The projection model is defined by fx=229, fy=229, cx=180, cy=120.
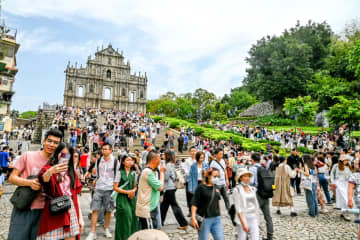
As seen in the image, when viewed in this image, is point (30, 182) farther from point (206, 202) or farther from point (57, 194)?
point (206, 202)

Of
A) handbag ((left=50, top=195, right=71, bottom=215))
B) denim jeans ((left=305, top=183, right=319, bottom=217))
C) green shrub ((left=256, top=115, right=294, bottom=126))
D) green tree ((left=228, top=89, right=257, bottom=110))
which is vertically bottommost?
denim jeans ((left=305, top=183, right=319, bottom=217))

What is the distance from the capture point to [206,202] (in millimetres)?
3355

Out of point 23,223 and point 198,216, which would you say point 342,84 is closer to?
point 198,216

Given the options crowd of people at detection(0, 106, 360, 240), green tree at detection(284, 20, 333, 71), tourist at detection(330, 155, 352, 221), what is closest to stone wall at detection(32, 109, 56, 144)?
crowd of people at detection(0, 106, 360, 240)

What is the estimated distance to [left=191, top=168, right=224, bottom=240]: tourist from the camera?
10.8 ft

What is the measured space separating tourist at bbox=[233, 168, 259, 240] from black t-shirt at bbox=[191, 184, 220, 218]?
36cm

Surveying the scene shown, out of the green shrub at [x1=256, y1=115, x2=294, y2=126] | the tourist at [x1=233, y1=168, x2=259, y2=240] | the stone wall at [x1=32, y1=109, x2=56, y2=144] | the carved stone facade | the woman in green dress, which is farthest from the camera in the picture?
the carved stone facade

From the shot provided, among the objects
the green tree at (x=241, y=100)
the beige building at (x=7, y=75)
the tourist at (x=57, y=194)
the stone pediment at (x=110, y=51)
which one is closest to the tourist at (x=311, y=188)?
the tourist at (x=57, y=194)

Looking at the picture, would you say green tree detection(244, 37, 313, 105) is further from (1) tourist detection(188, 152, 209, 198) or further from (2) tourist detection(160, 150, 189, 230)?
(2) tourist detection(160, 150, 189, 230)

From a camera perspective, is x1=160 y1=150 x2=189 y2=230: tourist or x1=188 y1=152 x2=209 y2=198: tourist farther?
x1=188 y1=152 x2=209 y2=198: tourist

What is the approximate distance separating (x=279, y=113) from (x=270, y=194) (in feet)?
124

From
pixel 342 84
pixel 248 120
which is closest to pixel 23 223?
pixel 342 84

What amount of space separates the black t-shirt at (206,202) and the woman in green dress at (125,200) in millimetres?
1180

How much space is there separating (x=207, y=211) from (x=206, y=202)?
0.40ft
